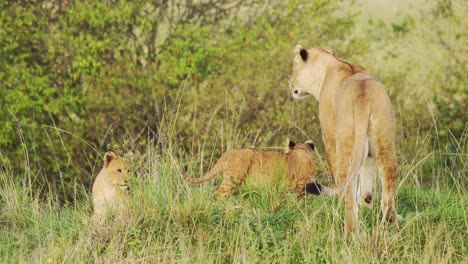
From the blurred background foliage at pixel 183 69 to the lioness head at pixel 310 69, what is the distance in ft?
13.6

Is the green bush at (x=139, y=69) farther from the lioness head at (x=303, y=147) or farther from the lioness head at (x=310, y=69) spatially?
the lioness head at (x=310, y=69)

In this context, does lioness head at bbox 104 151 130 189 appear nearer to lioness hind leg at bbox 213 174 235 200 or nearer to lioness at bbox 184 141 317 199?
lioness at bbox 184 141 317 199

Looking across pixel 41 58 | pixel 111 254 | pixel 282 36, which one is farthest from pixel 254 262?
pixel 41 58

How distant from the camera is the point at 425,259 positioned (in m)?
4.97

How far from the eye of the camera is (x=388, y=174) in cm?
566

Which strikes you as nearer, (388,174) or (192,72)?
(388,174)

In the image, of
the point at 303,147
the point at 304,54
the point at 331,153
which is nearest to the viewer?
the point at 331,153

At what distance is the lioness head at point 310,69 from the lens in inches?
267

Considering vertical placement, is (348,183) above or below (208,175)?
above

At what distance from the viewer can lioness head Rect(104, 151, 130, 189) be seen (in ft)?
21.9

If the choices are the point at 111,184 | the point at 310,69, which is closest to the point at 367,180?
the point at 310,69

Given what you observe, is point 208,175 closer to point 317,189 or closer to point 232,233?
point 232,233

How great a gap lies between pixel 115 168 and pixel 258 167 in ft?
3.43

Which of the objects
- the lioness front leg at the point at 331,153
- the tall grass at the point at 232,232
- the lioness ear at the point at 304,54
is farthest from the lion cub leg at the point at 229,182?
the lioness ear at the point at 304,54
